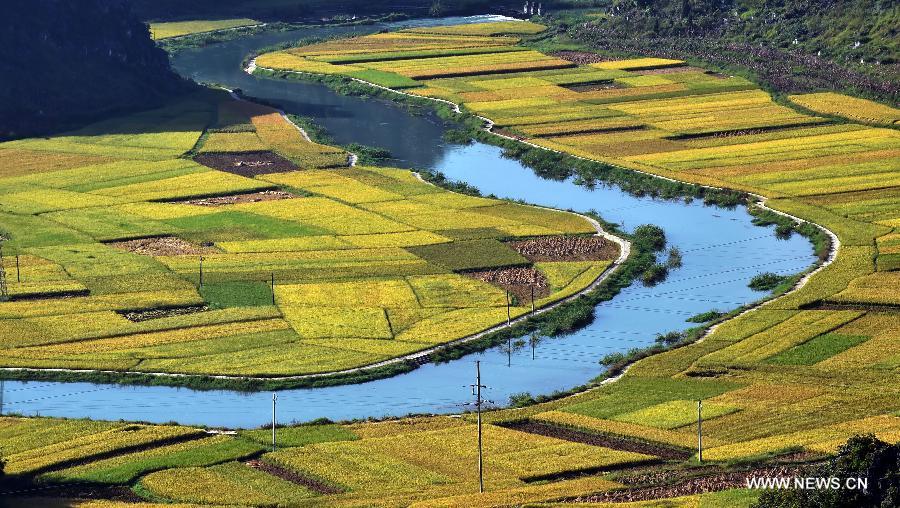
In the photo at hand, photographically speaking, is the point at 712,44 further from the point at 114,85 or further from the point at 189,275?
the point at 189,275

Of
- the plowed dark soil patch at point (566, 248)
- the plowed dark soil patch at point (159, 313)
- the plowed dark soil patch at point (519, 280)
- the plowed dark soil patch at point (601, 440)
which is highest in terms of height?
the plowed dark soil patch at point (601, 440)

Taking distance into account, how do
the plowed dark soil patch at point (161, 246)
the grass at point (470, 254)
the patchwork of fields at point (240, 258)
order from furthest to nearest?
the plowed dark soil patch at point (161, 246), the grass at point (470, 254), the patchwork of fields at point (240, 258)

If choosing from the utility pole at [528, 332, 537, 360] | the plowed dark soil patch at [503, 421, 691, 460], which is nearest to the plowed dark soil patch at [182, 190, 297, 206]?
the utility pole at [528, 332, 537, 360]

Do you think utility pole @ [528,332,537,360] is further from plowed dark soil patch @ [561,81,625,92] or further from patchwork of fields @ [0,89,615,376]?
plowed dark soil patch @ [561,81,625,92]

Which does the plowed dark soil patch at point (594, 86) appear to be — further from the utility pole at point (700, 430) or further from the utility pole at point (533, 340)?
the utility pole at point (700, 430)

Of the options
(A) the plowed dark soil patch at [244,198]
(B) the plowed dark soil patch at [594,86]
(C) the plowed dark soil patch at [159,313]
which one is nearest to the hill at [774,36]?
(B) the plowed dark soil patch at [594,86]

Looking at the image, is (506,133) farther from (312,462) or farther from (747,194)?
(312,462)

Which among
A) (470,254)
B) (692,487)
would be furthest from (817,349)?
(470,254)
